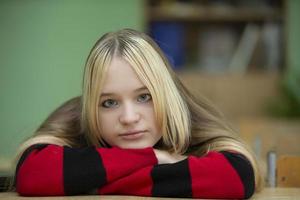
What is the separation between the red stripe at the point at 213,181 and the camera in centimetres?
95

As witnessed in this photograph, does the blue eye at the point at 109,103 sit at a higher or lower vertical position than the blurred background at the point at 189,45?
higher

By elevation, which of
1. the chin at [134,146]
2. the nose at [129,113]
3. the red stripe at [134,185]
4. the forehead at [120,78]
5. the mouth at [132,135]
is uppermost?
the forehead at [120,78]

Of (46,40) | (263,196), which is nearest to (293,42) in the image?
(46,40)

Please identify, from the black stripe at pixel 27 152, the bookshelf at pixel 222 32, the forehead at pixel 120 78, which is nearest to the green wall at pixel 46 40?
the bookshelf at pixel 222 32

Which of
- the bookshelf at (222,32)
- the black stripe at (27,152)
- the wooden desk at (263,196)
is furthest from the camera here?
the bookshelf at (222,32)

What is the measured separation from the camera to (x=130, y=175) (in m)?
0.96

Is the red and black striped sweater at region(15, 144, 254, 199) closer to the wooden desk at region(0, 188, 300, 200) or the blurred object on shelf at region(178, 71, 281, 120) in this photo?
the wooden desk at region(0, 188, 300, 200)

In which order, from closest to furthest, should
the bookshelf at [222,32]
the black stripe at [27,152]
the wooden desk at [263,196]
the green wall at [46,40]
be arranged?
the wooden desk at [263,196]
the black stripe at [27,152]
the green wall at [46,40]
the bookshelf at [222,32]

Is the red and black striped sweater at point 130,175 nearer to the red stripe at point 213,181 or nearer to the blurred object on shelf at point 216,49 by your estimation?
the red stripe at point 213,181

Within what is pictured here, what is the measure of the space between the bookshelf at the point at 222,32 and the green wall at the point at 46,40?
0.19 meters

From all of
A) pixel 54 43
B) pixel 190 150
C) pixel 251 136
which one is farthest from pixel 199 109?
pixel 54 43

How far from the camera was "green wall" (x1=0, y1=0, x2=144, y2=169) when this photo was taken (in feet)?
10.8

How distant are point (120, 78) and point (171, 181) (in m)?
0.19

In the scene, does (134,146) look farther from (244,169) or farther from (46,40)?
(46,40)
